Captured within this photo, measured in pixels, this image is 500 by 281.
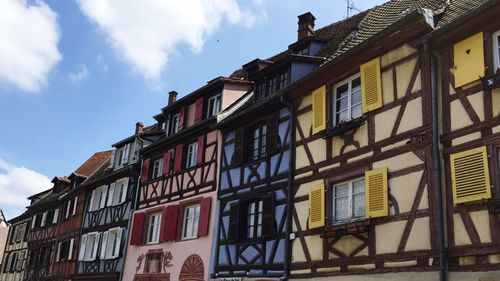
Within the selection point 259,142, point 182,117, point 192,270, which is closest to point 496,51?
point 259,142

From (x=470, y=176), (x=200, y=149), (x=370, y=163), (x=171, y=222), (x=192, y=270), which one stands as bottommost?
(x=192, y=270)

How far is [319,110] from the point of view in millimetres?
13477

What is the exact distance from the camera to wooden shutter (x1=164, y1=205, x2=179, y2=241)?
18844 millimetres

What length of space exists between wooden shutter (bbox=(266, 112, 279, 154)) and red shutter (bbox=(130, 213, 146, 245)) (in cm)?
804

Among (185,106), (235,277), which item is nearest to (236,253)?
(235,277)

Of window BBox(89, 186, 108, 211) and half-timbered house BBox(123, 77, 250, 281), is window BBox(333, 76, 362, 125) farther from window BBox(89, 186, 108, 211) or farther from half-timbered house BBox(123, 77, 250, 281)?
window BBox(89, 186, 108, 211)

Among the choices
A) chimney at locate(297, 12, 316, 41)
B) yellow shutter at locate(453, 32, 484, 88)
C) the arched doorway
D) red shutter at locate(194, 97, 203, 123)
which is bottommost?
the arched doorway

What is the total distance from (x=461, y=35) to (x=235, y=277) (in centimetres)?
875

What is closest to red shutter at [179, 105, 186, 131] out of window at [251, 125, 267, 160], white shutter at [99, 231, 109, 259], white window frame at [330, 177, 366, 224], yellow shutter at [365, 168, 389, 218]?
window at [251, 125, 267, 160]

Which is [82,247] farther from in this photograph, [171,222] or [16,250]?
[16,250]

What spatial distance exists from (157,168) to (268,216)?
28.9 ft

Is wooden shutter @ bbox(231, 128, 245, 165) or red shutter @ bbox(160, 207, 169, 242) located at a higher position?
wooden shutter @ bbox(231, 128, 245, 165)

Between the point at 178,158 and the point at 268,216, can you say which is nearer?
the point at 268,216

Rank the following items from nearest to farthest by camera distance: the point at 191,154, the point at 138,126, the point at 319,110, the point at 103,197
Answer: the point at 319,110
the point at 191,154
the point at 103,197
the point at 138,126
